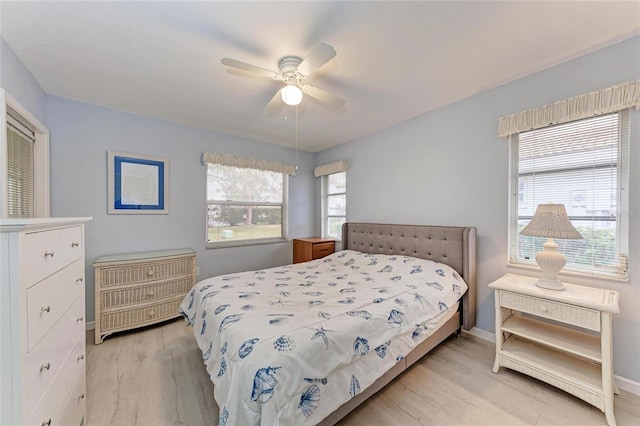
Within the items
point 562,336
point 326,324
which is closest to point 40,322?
point 326,324

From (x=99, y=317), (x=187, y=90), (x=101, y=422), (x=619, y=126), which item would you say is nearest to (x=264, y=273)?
(x=101, y=422)

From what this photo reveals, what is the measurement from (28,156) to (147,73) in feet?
4.58

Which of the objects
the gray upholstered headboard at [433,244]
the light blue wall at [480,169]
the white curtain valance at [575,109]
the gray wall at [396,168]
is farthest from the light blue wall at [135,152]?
the white curtain valance at [575,109]

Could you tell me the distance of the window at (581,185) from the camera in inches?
71.7

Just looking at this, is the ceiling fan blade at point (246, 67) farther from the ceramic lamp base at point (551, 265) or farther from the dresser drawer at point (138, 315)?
the dresser drawer at point (138, 315)

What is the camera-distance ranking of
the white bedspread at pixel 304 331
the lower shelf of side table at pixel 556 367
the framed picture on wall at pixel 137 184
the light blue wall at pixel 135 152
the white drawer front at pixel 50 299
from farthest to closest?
the framed picture on wall at pixel 137 184 < the light blue wall at pixel 135 152 < the lower shelf of side table at pixel 556 367 < the white bedspread at pixel 304 331 < the white drawer front at pixel 50 299

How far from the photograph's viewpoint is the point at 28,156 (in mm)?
2273

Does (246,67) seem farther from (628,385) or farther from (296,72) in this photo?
(628,385)

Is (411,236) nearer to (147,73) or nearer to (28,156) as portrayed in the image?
(147,73)

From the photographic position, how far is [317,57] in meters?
1.57

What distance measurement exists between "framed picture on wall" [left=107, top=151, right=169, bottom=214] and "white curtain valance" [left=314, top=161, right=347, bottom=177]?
2367mm

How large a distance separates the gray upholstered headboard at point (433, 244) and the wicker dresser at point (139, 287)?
7.75 feet

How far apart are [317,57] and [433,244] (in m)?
2.22

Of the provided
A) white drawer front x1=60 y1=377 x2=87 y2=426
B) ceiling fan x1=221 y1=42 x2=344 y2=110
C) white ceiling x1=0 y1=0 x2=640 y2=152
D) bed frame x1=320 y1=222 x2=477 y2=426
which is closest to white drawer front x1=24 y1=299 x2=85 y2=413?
white drawer front x1=60 y1=377 x2=87 y2=426
